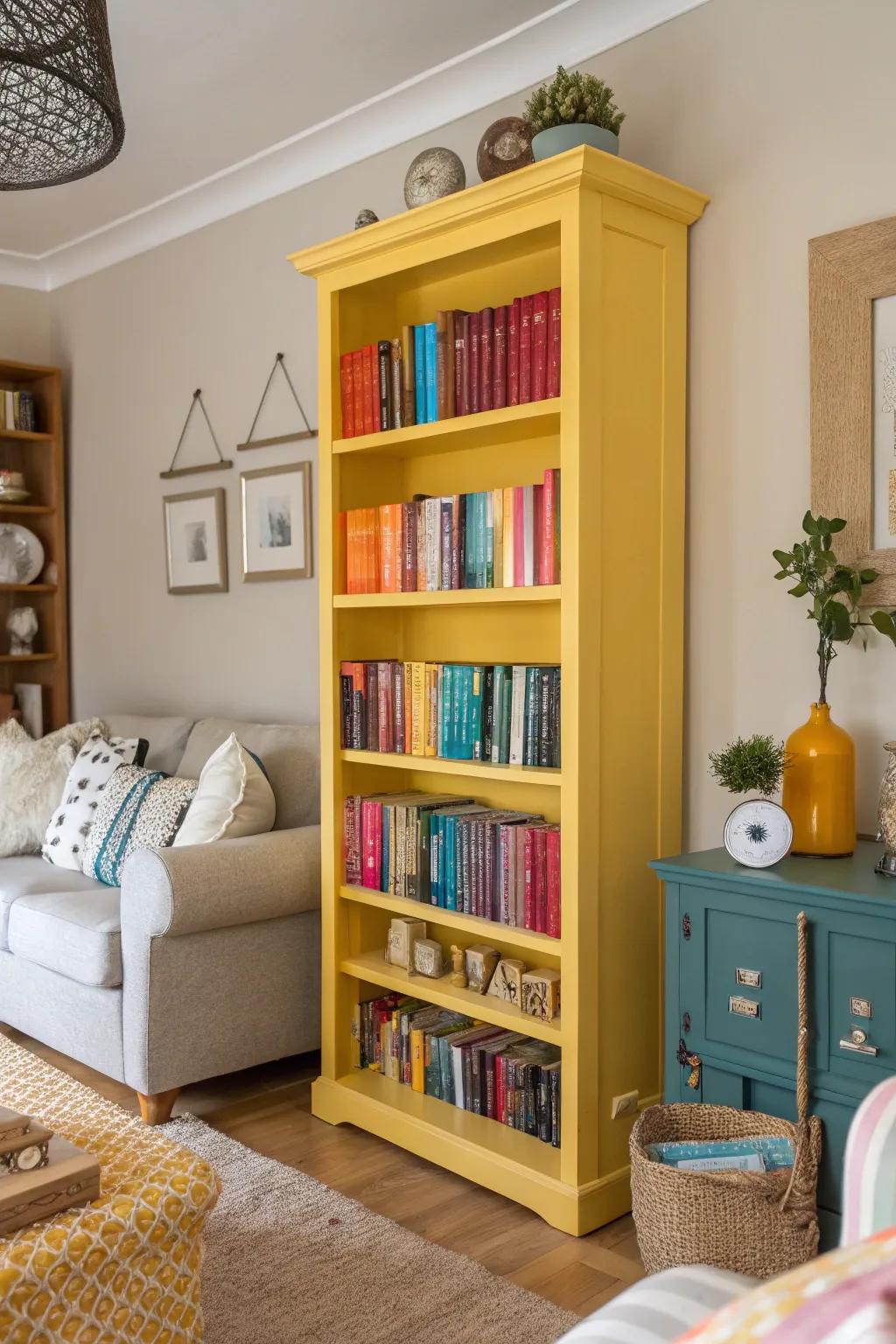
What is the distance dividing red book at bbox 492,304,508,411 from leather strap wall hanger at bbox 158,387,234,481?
164cm

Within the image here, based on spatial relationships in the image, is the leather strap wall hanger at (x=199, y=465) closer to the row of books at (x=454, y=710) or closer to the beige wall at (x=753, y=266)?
the beige wall at (x=753, y=266)

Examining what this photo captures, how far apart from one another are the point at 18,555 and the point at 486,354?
9.59 feet

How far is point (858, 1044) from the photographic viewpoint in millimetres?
1866

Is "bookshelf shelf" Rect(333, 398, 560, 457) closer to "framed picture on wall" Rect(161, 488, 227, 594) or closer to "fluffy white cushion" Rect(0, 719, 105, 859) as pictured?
"framed picture on wall" Rect(161, 488, 227, 594)

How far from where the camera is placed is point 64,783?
3820mm

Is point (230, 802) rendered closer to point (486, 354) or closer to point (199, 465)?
point (486, 354)

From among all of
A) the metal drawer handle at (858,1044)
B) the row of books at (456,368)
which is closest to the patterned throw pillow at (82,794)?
the row of books at (456,368)

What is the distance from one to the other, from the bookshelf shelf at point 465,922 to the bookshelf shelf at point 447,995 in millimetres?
138

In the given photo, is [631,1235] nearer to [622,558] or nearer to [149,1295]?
[149,1295]

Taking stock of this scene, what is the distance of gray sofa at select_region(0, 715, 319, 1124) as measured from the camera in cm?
275

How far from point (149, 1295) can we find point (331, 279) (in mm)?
A: 2260

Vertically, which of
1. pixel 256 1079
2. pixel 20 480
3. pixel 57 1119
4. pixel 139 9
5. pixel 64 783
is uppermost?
pixel 139 9

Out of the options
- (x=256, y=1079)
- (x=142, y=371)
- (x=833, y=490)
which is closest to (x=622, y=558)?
(x=833, y=490)

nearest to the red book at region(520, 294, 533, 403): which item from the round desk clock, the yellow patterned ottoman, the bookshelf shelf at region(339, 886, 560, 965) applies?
the round desk clock
